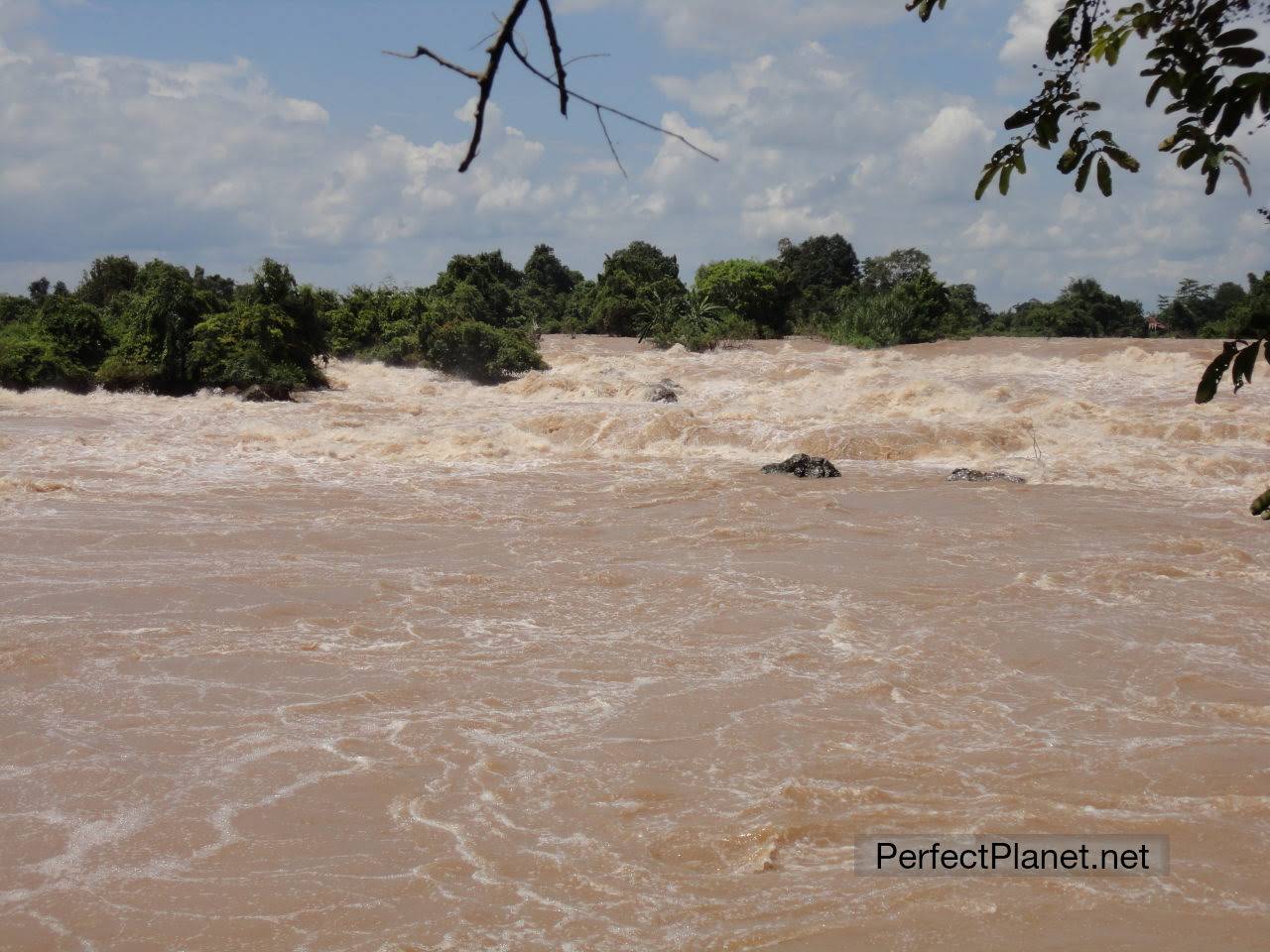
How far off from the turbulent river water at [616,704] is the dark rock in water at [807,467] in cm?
29

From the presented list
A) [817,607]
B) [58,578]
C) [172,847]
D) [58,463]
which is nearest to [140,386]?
[58,463]

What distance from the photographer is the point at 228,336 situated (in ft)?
72.2

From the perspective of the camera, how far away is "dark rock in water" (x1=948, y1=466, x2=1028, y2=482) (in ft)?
46.1

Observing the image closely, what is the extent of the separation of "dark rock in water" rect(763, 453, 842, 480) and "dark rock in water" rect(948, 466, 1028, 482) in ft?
4.67

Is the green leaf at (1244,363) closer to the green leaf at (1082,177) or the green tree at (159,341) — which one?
the green leaf at (1082,177)

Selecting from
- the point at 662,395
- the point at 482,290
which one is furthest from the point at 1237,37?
the point at 482,290

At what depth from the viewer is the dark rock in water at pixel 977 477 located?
553 inches

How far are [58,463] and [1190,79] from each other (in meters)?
15.2

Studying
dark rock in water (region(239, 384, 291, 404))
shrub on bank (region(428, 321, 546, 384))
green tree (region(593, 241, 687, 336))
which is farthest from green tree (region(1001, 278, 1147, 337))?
dark rock in water (region(239, 384, 291, 404))

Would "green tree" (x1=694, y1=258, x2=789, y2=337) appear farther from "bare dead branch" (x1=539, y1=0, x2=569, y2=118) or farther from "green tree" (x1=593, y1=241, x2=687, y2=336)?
"bare dead branch" (x1=539, y1=0, x2=569, y2=118)

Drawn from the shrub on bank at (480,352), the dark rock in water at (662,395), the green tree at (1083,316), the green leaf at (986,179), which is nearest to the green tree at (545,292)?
the shrub on bank at (480,352)

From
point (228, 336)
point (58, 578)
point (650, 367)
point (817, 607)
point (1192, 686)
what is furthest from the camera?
point (650, 367)

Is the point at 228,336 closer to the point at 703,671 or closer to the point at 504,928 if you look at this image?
the point at 703,671

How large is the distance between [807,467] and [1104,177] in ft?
40.4
